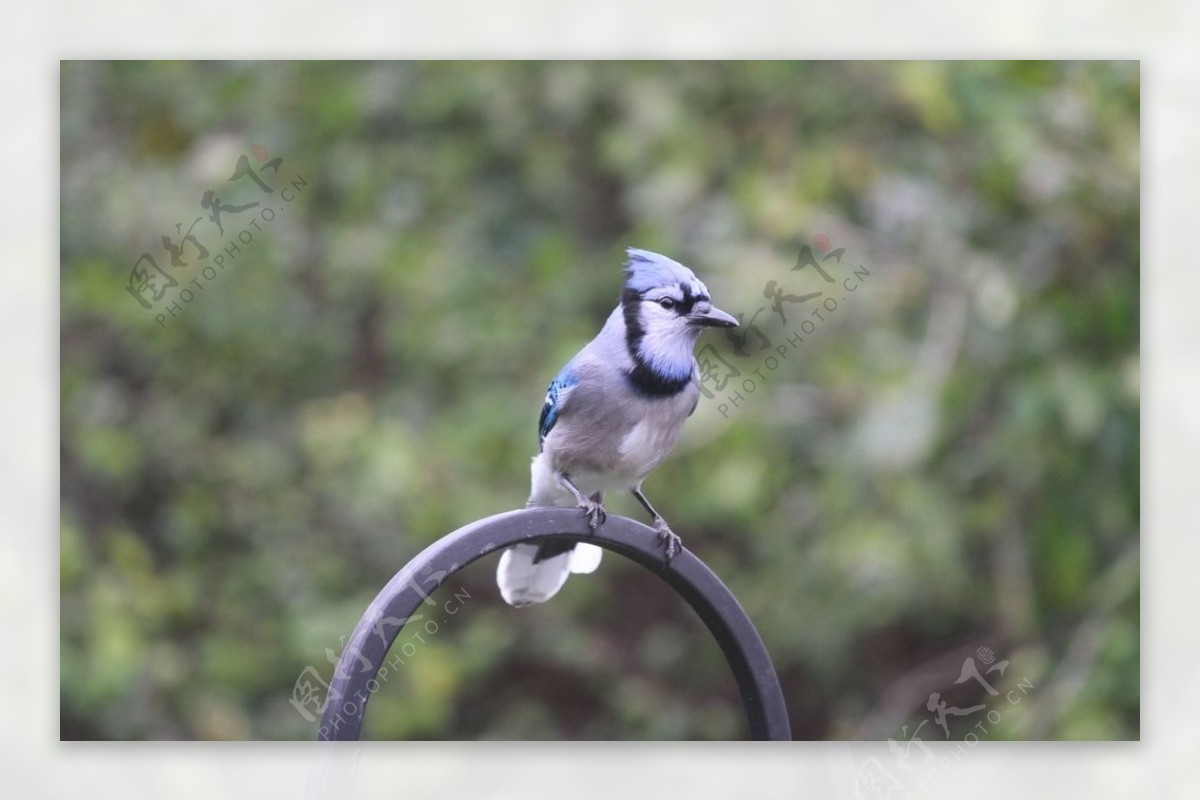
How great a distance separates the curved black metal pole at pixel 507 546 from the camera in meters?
1.46

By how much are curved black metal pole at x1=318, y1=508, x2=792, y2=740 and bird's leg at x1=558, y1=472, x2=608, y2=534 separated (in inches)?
0.5

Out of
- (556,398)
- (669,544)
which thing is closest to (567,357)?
(556,398)

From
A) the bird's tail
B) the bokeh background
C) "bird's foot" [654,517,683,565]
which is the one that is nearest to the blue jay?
the bird's tail

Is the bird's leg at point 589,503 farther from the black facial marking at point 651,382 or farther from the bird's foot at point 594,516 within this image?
the black facial marking at point 651,382

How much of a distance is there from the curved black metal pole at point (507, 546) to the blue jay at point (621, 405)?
234 mm

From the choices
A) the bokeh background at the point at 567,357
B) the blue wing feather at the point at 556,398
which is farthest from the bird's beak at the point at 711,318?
the bokeh background at the point at 567,357

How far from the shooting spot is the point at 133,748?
2.96 metres

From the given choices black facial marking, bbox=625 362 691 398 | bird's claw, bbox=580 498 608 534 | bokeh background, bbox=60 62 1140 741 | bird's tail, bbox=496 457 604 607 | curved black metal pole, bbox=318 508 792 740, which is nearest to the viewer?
curved black metal pole, bbox=318 508 792 740

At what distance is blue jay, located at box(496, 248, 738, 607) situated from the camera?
1954 millimetres

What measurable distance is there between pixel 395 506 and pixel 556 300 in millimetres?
586

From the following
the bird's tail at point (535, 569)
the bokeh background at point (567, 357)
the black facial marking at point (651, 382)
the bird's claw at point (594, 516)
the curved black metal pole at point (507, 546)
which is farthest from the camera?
the bokeh background at point (567, 357)

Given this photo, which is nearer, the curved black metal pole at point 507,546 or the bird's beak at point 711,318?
the curved black metal pole at point 507,546

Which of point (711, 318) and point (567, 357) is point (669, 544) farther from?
point (567, 357)

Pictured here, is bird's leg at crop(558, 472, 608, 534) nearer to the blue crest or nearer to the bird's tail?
the bird's tail
